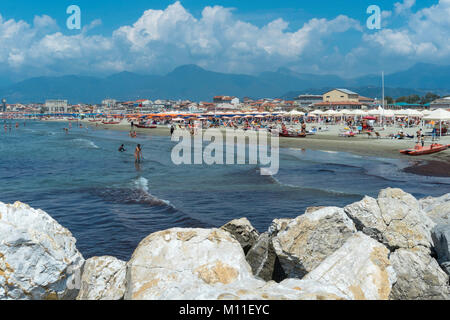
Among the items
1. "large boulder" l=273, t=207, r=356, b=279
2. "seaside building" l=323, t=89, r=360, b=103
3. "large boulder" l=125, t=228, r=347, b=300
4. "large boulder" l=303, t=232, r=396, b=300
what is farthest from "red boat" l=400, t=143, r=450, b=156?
"seaside building" l=323, t=89, r=360, b=103

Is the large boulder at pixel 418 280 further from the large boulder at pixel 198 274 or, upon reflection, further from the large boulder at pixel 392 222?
the large boulder at pixel 198 274

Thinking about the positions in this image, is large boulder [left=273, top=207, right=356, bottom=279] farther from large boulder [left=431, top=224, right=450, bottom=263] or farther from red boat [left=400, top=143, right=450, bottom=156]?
red boat [left=400, top=143, right=450, bottom=156]

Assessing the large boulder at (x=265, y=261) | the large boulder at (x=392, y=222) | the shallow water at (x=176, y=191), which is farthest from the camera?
the shallow water at (x=176, y=191)

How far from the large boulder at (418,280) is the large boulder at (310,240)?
83 centimetres

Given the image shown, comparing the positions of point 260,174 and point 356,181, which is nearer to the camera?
point 356,181

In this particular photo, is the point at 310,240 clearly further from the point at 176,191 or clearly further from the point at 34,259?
the point at 176,191

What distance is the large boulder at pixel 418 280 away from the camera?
511 centimetres

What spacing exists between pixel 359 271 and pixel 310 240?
1122mm

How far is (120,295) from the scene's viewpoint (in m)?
4.68

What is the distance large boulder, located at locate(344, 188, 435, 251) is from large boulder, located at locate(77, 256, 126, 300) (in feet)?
12.3

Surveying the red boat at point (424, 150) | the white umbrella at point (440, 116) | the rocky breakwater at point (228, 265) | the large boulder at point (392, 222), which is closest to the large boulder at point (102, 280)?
the rocky breakwater at point (228, 265)

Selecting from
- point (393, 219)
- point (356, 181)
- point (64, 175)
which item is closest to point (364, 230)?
point (393, 219)
